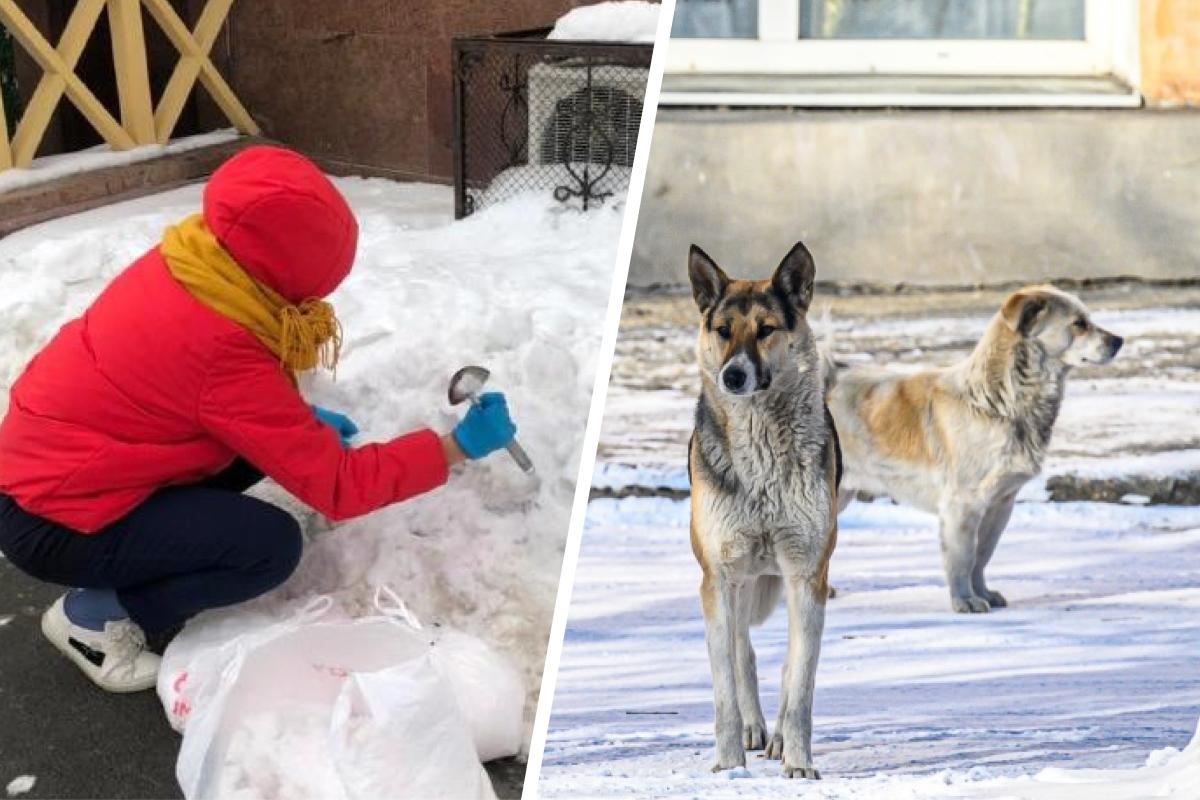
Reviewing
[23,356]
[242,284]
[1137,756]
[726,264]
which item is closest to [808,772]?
[1137,756]

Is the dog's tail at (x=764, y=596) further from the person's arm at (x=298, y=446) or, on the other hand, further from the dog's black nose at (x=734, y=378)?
the person's arm at (x=298, y=446)

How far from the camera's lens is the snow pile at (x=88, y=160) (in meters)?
3.72

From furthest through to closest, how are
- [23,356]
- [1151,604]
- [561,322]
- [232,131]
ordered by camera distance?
[232,131] → [23,356] → [561,322] → [1151,604]

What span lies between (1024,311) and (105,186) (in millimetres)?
2905

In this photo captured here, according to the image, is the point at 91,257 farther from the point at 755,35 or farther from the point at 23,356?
the point at 755,35

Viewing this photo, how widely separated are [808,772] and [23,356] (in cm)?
183

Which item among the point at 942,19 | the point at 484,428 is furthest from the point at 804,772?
the point at 942,19

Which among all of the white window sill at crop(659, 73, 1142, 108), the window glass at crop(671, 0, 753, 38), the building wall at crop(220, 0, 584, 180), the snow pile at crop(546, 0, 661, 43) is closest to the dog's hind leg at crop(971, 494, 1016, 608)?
the white window sill at crop(659, 73, 1142, 108)

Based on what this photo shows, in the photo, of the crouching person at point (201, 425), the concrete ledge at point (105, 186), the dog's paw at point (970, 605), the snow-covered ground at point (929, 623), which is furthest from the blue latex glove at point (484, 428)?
the concrete ledge at point (105, 186)

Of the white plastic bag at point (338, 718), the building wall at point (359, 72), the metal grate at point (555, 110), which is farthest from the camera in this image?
the building wall at point (359, 72)

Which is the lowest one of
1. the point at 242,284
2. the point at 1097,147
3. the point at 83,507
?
the point at 83,507

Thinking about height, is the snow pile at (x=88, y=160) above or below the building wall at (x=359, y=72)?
below

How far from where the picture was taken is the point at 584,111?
135 inches

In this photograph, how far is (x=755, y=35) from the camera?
1479 millimetres
